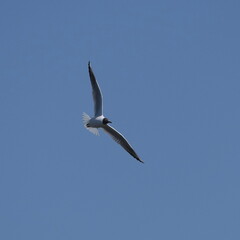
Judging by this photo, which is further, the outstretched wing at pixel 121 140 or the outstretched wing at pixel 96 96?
the outstretched wing at pixel 121 140

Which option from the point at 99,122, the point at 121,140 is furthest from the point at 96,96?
the point at 121,140

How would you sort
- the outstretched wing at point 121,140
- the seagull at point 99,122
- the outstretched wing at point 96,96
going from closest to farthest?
the outstretched wing at point 96,96
the seagull at point 99,122
the outstretched wing at point 121,140

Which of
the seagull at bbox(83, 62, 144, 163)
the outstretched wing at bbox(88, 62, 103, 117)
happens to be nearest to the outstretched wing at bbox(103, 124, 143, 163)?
the seagull at bbox(83, 62, 144, 163)

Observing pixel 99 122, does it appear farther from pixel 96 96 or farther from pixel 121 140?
pixel 121 140

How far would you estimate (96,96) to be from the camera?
101 ft

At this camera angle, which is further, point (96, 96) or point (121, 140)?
point (121, 140)

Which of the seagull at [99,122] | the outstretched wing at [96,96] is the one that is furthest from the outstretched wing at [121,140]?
the outstretched wing at [96,96]

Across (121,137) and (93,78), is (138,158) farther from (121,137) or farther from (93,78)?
(93,78)

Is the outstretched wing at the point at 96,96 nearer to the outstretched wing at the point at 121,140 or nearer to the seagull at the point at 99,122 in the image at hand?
the seagull at the point at 99,122

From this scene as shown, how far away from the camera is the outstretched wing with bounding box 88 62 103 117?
30.4 meters

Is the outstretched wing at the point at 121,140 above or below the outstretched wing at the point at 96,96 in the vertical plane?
below

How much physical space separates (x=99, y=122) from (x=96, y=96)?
1.07 metres

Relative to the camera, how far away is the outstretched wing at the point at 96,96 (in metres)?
30.4

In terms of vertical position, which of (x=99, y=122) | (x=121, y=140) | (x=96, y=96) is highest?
(x=96, y=96)
